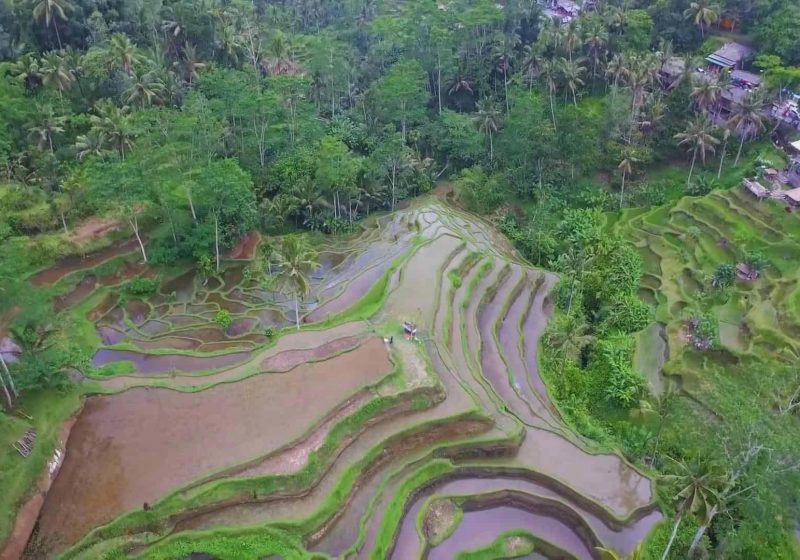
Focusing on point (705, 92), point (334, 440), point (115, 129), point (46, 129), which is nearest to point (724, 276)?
point (705, 92)

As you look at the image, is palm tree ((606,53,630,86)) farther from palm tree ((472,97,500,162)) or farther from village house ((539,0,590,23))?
village house ((539,0,590,23))

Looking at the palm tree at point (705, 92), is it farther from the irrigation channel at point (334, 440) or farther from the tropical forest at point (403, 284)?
the irrigation channel at point (334, 440)

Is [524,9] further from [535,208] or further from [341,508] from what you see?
[341,508]

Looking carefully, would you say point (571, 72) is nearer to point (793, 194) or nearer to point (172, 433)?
point (793, 194)

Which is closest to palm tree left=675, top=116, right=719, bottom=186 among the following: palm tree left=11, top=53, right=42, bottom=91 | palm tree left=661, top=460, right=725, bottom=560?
palm tree left=661, top=460, right=725, bottom=560

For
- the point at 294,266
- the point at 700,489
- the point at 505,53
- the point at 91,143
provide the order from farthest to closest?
the point at 505,53
the point at 91,143
the point at 294,266
the point at 700,489
